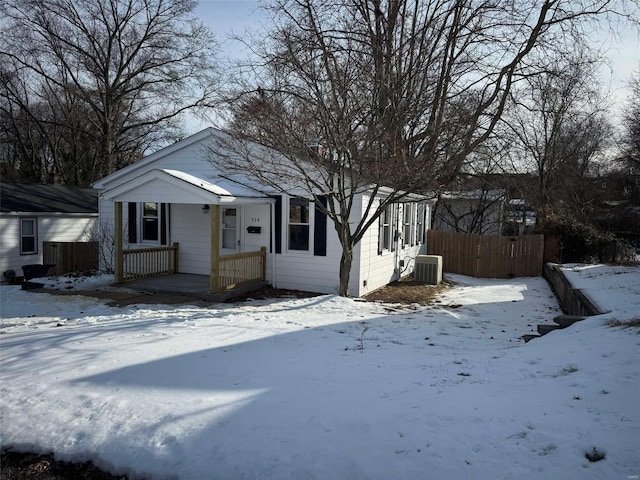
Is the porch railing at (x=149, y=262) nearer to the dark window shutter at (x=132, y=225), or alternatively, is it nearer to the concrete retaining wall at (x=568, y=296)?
the dark window shutter at (x=132, y=225)

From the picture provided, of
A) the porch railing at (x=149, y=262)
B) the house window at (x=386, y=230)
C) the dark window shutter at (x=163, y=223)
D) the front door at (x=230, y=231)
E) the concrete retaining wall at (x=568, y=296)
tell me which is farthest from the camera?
the dark window shutter at (x=163, y=223)

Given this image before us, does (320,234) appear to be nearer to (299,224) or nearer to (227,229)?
(299,224)

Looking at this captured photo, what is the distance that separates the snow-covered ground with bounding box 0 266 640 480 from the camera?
332 centimetres

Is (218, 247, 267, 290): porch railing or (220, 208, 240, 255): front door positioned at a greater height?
(220, 208, 240, 255): front door

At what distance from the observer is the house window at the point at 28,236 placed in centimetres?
1853

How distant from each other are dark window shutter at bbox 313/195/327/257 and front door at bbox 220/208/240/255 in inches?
92.7

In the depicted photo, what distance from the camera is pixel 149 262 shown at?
13406 millimetres

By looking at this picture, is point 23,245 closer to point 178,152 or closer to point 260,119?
point 178,152

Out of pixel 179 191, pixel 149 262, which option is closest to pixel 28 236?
pixel 149 262

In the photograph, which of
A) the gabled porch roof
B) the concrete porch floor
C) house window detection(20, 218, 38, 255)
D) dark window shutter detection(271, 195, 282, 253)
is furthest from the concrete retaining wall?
house window detection(20, 218, 38, 255)

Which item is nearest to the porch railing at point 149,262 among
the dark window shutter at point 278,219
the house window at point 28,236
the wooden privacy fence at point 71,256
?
the dark window shutter at point 278,219

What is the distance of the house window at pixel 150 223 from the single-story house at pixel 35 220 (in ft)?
22.5

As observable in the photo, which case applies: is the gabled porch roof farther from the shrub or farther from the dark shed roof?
the shrub

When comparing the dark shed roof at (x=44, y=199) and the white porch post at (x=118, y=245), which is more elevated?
the dark shed roof at (x=44, y=199)
